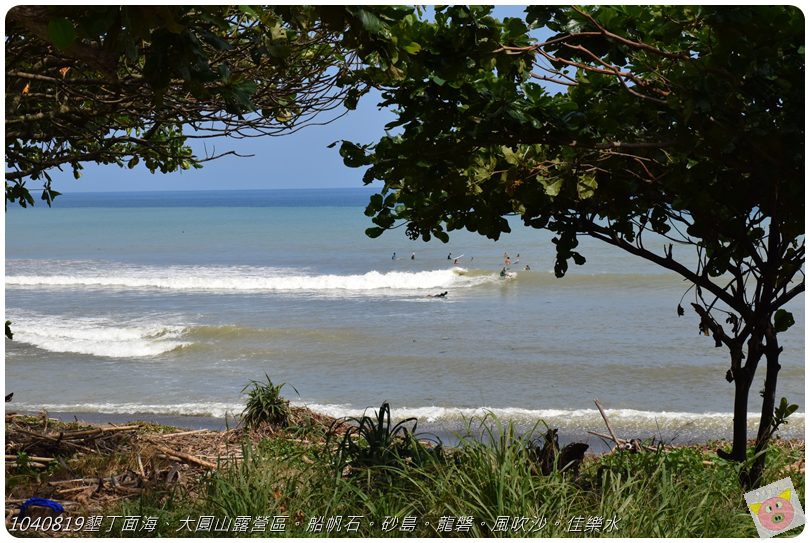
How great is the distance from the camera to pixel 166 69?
11.7 feet

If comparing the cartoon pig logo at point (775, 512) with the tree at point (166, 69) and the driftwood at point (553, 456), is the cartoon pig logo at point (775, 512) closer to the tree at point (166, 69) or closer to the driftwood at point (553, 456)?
the driftwood at point (553, 456)

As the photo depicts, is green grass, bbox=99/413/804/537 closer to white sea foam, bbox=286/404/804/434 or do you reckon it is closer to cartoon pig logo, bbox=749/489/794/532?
cartoon pig logo, bbox=749/489/794/532

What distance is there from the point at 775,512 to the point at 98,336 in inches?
571

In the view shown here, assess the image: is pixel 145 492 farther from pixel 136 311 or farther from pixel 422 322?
pixel 136 311

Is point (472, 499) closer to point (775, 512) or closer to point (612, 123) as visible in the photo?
point (775, 512)

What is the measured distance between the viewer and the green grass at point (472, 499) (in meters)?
4.14

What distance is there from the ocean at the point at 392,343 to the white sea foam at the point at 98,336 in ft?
0.15

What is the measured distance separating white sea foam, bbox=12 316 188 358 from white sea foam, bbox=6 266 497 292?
722cm

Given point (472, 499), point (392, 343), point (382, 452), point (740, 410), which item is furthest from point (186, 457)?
point (392, 343)

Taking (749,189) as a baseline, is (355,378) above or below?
below

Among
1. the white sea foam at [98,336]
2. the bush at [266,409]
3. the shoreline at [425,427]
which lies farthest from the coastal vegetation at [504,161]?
the white sea foam at [98,336]

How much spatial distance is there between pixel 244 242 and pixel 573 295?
26.0 meters

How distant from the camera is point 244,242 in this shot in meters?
45.0

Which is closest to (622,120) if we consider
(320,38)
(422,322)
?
(320,38)
